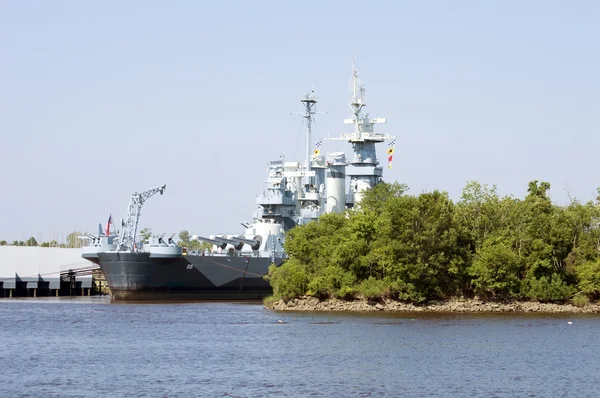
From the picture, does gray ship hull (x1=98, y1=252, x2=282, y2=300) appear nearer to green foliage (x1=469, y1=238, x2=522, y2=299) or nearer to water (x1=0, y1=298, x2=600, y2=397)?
water (x1=0, y1=298, x2=600, y2=397)

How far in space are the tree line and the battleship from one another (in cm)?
1681

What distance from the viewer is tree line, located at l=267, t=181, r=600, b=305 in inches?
2876

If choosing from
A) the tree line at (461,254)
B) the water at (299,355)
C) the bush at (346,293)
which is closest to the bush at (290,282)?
the tree line at (461,254)

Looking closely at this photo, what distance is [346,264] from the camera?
77.2 m

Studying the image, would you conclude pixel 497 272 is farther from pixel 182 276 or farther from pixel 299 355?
pixel 182 276

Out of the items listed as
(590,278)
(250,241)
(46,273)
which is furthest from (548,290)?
(46,273)

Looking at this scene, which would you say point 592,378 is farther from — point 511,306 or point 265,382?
point 511,306

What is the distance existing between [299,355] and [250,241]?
56.2m

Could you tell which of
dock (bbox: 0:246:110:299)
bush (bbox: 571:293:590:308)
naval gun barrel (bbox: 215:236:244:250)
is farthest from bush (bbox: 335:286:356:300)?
dock (bbox: 0:246:110:299)

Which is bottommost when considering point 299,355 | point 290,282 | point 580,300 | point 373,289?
point 299,355

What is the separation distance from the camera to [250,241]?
341ft

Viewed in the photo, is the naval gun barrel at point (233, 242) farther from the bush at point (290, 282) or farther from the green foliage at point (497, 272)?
the green foliage at point (497, 272)

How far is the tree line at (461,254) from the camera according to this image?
7306 cm

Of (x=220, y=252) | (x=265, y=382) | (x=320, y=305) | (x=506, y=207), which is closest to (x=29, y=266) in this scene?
(x=220, y=252)
